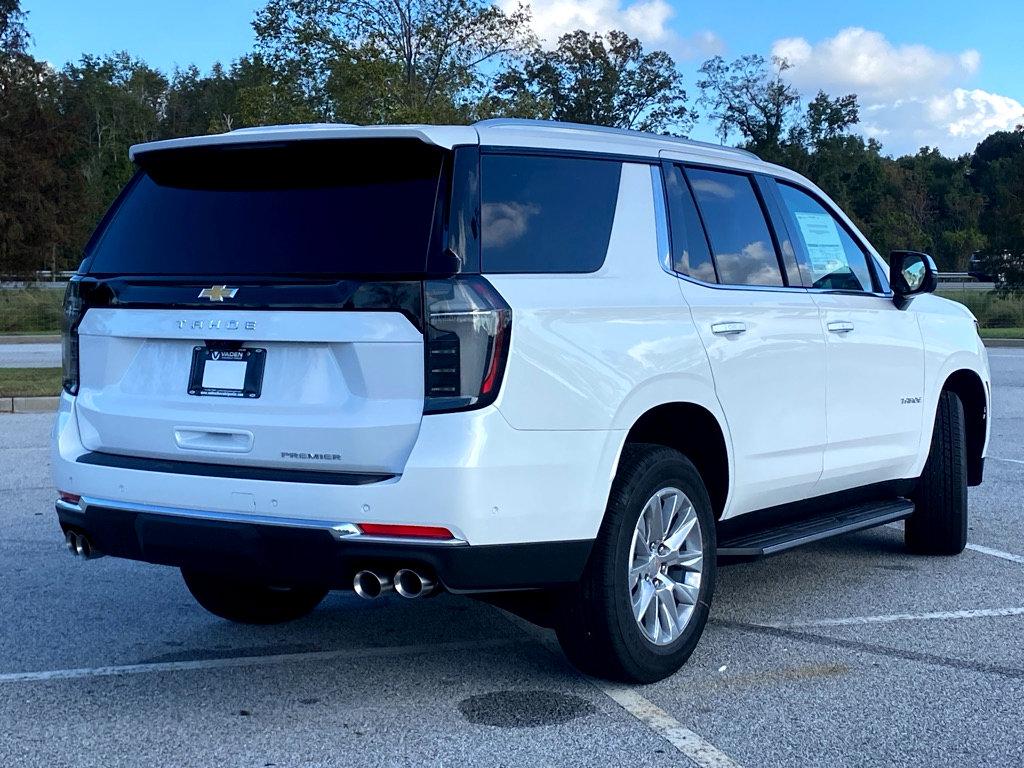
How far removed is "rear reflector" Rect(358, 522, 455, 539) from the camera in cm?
402

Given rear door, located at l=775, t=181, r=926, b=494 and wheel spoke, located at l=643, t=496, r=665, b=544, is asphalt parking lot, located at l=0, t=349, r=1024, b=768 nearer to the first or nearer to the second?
wheel spoke, located at l=643, t=496, r=665, b=544

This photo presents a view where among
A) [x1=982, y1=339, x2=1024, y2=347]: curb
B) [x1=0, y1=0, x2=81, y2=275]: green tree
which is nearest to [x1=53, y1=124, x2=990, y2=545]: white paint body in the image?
[x1=0, y1=0, x2=81, y2=275]: green tree

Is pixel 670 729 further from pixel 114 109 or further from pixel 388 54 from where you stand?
pixel 114 109

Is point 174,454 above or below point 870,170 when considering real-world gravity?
below

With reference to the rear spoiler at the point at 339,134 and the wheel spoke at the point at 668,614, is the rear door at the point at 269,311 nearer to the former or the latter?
the rear spoiler at the point at 339,134

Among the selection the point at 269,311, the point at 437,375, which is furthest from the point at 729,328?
the point at 269,311

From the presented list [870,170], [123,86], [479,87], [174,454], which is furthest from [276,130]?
[123,86]

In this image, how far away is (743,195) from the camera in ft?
18.5

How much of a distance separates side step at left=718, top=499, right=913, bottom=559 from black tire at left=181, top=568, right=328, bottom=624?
5.70 ft

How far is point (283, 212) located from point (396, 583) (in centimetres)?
130

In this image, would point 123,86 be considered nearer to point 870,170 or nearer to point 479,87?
point 870,170

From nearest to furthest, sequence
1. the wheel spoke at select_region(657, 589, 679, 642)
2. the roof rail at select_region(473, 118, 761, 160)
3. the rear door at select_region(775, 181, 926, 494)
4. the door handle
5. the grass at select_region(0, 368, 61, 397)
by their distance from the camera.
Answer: the roof rail at select_region(473, 118, 761, 160), the wheel spoke at select_region(657, 589, 679, 642), the door handle, the rear door at select_region(775, 181, 926, 494), the grass at select_region(0, 368, 61, 397)

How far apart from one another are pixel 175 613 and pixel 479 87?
2908cm

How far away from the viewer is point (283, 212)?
4.41 m
